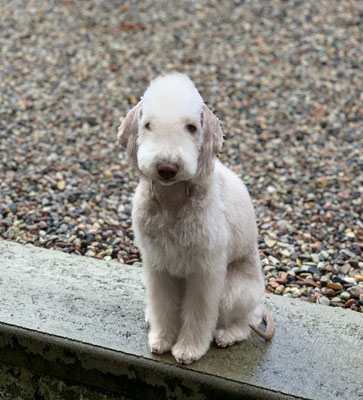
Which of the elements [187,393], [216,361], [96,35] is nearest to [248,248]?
[216,361]

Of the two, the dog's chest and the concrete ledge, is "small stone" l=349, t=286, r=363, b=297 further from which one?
the dog's chest

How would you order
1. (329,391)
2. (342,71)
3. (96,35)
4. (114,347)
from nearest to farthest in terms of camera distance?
(329,391)
(114,347)
(342,71)
(96,35)

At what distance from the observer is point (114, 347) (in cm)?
234

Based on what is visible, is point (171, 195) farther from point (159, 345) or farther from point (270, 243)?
point (270, 243)

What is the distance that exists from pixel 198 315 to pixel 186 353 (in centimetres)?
16

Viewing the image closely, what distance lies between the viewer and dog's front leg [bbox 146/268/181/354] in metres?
2.28

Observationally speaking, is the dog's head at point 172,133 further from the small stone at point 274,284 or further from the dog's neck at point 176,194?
the small stone at point 274,284

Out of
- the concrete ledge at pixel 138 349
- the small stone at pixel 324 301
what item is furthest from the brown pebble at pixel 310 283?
the concrete ledge at pixel 138 349

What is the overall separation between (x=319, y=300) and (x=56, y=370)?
4.34ft

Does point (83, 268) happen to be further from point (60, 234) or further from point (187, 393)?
point (187, 393)

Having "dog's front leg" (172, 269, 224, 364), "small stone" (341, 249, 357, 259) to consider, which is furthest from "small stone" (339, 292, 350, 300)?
"dog's front leg" (172, 269, 224, 364)

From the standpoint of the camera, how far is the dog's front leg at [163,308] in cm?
228

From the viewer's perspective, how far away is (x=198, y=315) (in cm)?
221

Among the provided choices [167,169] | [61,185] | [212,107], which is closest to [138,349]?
[167,169]
